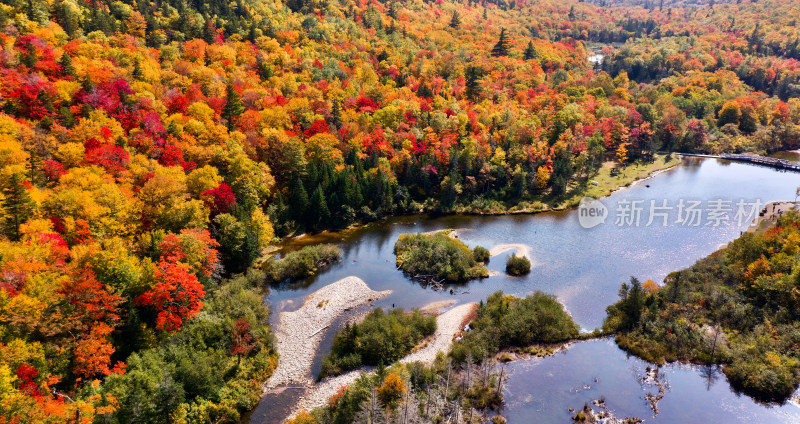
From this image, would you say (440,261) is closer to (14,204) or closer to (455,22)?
(14,204)

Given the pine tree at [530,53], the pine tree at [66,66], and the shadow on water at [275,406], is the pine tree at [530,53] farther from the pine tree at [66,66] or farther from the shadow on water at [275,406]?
the shadow on water at [275,406]

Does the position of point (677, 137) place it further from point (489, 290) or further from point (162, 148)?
point (162, 148)

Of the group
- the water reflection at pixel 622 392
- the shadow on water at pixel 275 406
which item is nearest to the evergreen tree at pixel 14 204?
the shadow on water at pixel 275 406

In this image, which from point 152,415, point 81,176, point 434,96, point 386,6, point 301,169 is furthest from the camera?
point 386,6

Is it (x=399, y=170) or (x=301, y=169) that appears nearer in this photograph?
(x=301, y=169)

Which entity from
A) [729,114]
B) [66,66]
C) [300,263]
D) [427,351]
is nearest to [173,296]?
[300,263]

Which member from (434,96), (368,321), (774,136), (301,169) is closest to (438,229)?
(301,169)

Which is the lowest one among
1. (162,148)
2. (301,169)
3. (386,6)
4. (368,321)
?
(368,321)
